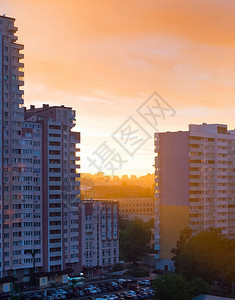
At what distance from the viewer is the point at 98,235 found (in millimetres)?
89125

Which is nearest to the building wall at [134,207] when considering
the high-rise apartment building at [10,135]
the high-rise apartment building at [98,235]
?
the high-rise apartment building at [98,235]

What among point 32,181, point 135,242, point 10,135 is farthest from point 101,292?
point 10,135

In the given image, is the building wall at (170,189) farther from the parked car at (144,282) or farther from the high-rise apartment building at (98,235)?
the parked car at (144,282)

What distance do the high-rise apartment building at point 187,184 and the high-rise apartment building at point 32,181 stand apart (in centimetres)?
1809

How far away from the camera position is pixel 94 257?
289 feet

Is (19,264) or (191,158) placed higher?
(191,158)

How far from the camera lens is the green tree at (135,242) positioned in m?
98.7

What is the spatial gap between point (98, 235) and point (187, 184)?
17.9 m

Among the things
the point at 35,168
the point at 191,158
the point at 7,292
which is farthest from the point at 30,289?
the point at 191,158

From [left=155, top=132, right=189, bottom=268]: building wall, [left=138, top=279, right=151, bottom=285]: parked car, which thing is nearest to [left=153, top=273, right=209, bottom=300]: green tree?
[left=138, top=279, right=151, bottom=285]: parked car

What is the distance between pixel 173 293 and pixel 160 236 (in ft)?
122

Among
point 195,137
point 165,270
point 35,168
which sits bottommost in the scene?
point 165,270

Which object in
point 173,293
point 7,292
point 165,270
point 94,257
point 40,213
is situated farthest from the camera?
point 165,270

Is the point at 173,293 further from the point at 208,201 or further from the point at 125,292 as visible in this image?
the point at 208,201
